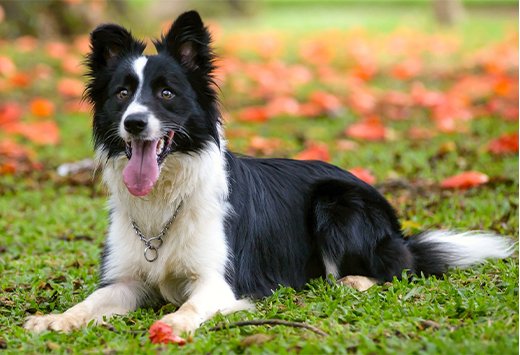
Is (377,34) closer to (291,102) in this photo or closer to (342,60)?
(342,60)

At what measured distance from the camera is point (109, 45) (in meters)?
4.86

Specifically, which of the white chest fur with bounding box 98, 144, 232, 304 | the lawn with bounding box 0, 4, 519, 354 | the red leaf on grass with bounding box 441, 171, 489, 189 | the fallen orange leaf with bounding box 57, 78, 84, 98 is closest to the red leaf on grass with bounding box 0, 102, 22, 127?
the lawn with bounding box 0, 4, 519, 354

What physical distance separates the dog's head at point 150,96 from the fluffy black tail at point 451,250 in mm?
1619

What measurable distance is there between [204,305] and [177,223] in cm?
56

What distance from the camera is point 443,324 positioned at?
403cm

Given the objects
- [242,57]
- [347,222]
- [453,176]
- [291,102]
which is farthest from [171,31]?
[242,57]

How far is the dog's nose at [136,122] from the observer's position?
4.31 metres

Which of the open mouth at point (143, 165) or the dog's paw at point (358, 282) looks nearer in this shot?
the open mouth at point (143, 165)

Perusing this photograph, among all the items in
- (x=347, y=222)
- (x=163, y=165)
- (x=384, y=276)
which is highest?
(x=163, y=165)

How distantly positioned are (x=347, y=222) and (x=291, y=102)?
6577 millimetres

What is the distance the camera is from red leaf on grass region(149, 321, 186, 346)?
3.96 meters

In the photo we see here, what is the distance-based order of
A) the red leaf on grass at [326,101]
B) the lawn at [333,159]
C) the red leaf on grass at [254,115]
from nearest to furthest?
the lawn at [333,159], the red leaf on grass at [254,115], the red leaf on grass at [326,101]

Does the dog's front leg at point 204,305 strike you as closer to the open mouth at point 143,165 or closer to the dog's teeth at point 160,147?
the open mouth at point 143,165

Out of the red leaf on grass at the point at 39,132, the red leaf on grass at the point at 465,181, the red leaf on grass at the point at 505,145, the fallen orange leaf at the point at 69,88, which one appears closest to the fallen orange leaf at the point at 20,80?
the fallen orange leaf at the point at 69,88
